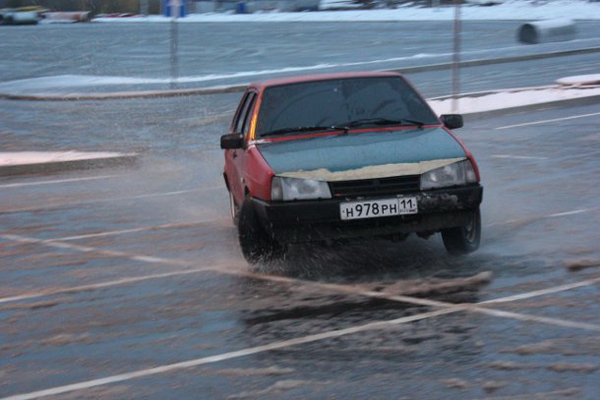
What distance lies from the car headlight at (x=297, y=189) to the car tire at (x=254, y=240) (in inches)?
13.2

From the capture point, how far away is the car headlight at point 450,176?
7.14 meters

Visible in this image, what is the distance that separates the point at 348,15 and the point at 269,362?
7143cm

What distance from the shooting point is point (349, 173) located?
707 cm

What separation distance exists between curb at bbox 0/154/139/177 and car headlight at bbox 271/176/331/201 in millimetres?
8211

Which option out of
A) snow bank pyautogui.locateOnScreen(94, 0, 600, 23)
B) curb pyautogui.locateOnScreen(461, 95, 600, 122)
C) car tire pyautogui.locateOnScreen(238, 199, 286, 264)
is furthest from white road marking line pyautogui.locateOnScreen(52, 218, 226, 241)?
snow bank pyautogui.locateOnScreen(94, 0, 600, 23)

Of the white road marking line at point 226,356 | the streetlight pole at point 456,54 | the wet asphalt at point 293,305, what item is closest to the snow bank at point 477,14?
the streetlight pole at point 456,54

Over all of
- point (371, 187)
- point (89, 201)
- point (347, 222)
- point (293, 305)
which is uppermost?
point (371, 187)

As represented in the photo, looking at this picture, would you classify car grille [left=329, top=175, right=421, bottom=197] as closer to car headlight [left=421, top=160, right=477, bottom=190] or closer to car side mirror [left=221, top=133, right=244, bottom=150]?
car headlight [left=421, top=160, right=477, bottom=190]

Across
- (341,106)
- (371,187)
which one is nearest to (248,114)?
(341,106)

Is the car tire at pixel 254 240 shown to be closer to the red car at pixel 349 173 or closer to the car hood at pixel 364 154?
the red car at pixel 349 173

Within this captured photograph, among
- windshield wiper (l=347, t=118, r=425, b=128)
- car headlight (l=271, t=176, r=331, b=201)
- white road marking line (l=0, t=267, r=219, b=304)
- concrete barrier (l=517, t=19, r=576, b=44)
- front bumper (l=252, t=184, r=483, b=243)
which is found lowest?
concrete barrier (l=517, t=19, r=576, b=44)

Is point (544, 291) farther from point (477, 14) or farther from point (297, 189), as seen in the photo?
point (477, 14)

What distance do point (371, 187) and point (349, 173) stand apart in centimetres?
17

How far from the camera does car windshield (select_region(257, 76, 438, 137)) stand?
809cm
